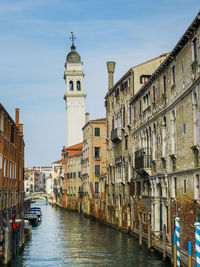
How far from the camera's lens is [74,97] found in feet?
310

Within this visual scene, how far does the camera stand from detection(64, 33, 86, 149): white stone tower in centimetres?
9088

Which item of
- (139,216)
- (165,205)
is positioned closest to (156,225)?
(165,205)

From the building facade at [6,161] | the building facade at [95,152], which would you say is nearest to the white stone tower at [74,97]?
the building facade at [95,152]

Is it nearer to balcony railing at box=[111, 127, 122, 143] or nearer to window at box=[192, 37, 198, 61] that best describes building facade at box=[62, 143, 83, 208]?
balcony railing at box=[111, 127, 122, 143]

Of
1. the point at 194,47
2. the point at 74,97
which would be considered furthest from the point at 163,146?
the point at 74,97

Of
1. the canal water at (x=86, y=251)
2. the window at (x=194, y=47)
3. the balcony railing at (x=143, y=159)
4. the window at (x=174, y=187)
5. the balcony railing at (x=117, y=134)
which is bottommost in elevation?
the canal water at (x=86, y=251)

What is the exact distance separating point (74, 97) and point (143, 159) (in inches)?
2615

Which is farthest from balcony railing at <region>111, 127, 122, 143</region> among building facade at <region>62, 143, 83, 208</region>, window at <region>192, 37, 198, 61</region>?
building facade at <region>62, 143, 83, 208</region>

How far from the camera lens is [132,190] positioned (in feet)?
114

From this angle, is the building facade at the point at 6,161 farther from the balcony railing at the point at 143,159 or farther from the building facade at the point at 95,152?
the building facade at the point at 95,152

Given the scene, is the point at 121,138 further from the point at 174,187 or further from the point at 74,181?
the point at 74,181

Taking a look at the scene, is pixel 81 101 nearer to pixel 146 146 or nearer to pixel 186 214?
pixel 146 146

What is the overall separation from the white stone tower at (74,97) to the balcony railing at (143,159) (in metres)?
60.2

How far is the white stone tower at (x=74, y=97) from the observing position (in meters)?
90.9
